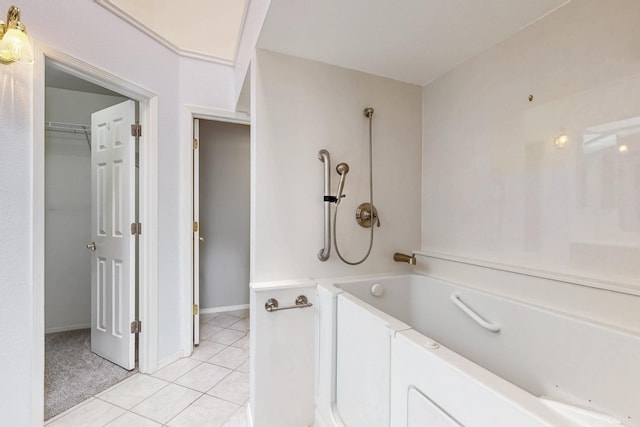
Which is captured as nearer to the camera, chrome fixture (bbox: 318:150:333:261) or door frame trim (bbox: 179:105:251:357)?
chrome fixture (bbox: 318:150:333:261)

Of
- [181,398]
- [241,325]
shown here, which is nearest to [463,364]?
[181,398]

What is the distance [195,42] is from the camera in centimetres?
274

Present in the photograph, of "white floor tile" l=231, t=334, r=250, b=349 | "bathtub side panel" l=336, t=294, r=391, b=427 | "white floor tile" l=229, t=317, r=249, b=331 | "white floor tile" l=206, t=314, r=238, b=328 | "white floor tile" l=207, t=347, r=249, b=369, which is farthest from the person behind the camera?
"white floor tile" l=206, t=314, r=238, b=328

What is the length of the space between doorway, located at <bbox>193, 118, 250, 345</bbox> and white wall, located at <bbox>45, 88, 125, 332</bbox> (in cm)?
99

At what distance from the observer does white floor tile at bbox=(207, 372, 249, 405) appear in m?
1.79

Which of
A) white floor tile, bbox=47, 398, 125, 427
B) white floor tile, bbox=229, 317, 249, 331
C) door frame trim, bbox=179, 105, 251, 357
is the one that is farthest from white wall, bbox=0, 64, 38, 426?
white floor tile, bbox=229, 317, 249, 331

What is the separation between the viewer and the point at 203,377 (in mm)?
2014

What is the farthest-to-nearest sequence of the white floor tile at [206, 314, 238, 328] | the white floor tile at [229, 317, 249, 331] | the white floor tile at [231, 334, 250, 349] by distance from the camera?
the white floor tile at [206, 314, 238, 328] → the white floor tile at [229, 317, 249, 331] → the white floor tile at [231, 334, 250, 349]

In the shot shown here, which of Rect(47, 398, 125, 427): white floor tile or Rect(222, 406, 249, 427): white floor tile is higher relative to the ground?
Rect(47, 398, 125, 427): white floor tile

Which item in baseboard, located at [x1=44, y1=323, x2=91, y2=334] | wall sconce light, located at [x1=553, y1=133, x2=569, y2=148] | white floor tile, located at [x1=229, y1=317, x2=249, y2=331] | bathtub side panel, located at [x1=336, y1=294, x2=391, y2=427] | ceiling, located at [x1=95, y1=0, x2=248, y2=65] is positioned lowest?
white floor tile, located at [x1=229, y1=317, x2=249, y2=331]

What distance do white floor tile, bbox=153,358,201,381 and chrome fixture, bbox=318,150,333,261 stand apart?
1452 mm

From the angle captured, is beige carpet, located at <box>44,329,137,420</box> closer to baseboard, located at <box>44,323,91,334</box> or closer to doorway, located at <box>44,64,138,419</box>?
doorway, located at <box>44,64,138,419</box>

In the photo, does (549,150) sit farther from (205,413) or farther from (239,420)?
(205,413)

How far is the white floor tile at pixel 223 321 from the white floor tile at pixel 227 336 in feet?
0.52
